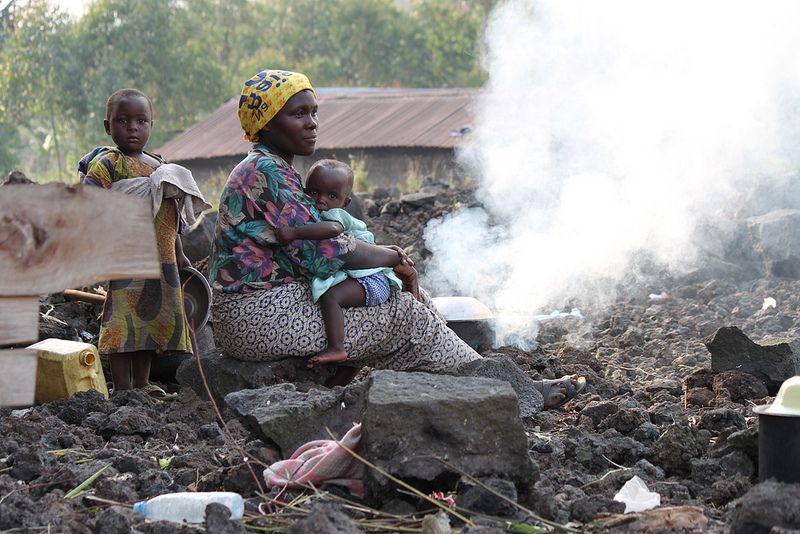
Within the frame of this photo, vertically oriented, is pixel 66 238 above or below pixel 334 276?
above

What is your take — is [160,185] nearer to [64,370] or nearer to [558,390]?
[64,370]

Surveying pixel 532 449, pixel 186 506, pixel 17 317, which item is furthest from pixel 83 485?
pixel 532 449

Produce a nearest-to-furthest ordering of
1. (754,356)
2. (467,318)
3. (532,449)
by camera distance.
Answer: (532,449)
(754,356)
(467,318)

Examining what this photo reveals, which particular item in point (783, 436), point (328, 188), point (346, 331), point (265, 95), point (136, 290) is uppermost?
point (265, 95)

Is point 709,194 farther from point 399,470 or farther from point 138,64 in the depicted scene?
point 138,64

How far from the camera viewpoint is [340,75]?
147 ft

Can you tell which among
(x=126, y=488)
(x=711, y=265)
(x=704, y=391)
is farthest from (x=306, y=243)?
(x=711, y=265)

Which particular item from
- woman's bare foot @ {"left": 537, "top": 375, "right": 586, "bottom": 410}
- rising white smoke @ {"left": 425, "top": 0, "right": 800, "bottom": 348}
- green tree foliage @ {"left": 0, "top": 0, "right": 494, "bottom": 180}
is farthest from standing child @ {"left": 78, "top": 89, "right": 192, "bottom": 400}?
green tree foliage @ {"left": 0, "top": 0, "right": 494, "bottom": 180}

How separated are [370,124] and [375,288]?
63.4 feet

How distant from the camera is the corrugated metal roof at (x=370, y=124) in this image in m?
22.0

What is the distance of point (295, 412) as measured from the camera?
3.87 m

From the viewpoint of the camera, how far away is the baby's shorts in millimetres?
5027

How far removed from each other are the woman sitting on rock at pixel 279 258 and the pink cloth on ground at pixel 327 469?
57.1 inches

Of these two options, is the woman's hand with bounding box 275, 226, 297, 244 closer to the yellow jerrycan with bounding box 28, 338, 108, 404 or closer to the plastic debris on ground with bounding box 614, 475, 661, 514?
the yellow jerrycan with bounding box 28, 338, 108, 404
